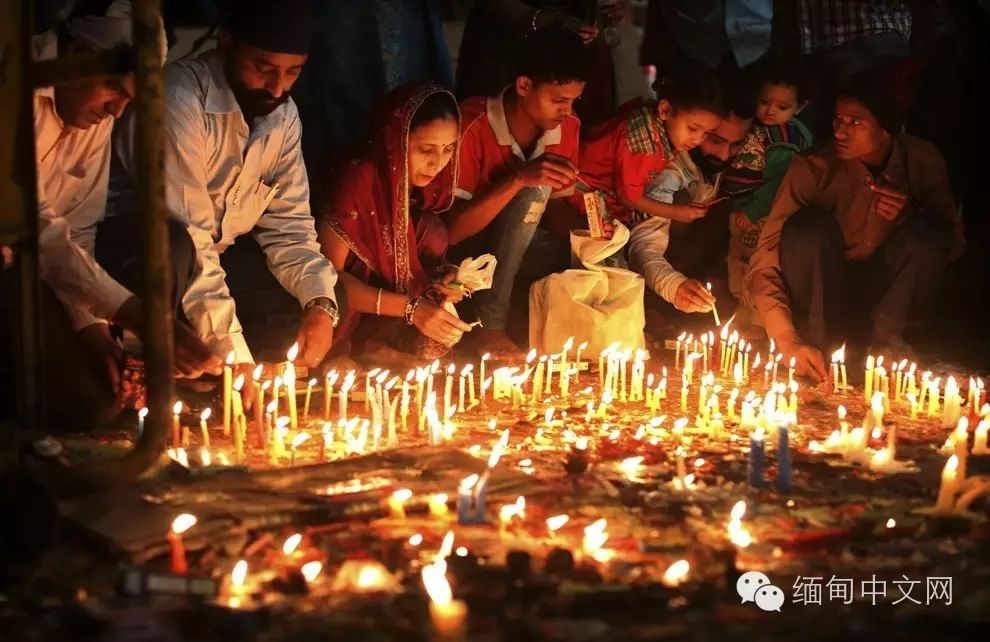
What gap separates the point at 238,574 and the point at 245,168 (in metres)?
2.99

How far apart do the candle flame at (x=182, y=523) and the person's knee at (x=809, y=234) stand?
14.9 ft

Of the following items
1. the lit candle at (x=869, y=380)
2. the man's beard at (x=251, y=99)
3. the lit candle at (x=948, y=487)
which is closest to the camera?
the lit candle at (x=948, y=487)

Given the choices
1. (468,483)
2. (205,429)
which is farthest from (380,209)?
(468,483)

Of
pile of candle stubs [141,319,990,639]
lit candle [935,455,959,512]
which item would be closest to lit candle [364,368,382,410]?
pile of candle stubs [141,319,990,639]

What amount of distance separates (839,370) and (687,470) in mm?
2245

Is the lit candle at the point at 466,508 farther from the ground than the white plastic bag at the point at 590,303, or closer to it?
closer to it

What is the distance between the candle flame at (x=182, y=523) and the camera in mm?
3997

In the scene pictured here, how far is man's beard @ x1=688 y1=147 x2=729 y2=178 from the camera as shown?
8064mm

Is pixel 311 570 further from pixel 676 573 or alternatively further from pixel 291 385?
pixel 291 385

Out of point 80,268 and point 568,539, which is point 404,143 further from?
point 568,539

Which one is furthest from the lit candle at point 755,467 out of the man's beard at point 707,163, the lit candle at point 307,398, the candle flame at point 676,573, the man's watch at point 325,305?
the man's beard at point 707,163

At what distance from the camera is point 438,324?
22.0 ft

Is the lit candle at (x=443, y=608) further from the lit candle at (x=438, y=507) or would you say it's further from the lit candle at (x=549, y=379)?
the lit candle at (x=549, y=379)

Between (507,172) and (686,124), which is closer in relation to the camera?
(507,172)
